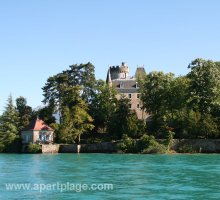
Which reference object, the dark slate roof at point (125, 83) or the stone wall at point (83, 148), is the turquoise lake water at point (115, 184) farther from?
the dark slate roof at point (125, 83)

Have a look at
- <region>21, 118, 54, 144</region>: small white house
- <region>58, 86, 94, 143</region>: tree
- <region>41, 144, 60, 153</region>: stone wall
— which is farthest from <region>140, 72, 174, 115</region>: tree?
<region>21, 118, 54, 144</region>: small white house

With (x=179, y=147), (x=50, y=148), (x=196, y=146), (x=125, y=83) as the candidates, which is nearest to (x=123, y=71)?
(x=125, y=83)

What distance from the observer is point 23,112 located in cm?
8406

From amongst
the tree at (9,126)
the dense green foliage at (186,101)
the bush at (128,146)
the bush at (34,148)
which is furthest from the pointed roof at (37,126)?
the dense green foliage at (186,101)

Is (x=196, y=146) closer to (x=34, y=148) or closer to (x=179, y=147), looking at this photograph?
(x=179, y=147)

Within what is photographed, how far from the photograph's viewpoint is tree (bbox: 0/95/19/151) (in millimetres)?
74375

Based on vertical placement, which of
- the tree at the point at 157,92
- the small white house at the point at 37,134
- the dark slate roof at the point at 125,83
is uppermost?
the dark slate roof at the point at 125,83

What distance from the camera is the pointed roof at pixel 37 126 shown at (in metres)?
76.1

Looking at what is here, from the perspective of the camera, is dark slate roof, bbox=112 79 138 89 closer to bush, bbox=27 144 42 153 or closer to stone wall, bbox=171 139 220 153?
bush, bbox=27 144 42 153

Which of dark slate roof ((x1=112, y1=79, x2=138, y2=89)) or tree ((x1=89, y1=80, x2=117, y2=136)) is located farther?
dark slate roof ((x1=112, y1=79, x2=138, y2=89))

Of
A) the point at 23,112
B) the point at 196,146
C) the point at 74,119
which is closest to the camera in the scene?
the point at 196,146

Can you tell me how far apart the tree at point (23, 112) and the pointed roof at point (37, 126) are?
2679 mm

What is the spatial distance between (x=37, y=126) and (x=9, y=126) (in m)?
4.68

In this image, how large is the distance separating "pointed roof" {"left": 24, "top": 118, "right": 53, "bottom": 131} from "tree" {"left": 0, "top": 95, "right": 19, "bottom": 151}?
96.5 inches
